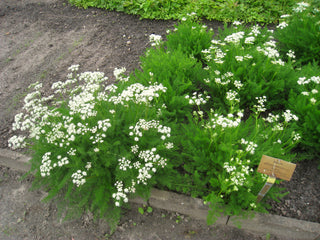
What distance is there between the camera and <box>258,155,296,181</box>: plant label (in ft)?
7.12

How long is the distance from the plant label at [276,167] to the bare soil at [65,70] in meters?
1.02

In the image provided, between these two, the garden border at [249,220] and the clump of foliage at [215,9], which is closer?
the garden border at [249,220]

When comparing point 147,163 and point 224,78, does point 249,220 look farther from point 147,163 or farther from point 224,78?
point 224,78

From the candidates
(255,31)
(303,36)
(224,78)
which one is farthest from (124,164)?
(303,36)

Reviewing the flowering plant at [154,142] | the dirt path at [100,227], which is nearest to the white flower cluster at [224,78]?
the flowering plant at [154,142]

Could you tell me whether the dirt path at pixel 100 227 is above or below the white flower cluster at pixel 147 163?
below

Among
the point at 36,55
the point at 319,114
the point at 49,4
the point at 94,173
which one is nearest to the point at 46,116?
the point at 94,173

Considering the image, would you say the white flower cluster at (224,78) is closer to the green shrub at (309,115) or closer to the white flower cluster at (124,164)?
the green shrub at (309,115)

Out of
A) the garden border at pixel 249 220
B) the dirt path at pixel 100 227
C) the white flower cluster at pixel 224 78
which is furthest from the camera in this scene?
the white flower cluster at pixel 224 78

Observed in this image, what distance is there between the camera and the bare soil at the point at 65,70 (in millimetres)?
2996

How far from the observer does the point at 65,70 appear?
5414mm

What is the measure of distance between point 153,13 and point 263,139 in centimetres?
505

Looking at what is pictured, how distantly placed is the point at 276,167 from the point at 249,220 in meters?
0.96

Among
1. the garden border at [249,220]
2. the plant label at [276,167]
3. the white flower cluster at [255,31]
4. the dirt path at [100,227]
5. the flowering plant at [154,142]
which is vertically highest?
the white flower cluster at [255,31]
